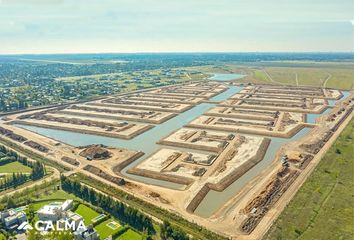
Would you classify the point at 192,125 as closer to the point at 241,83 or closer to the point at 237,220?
the point at 237,220

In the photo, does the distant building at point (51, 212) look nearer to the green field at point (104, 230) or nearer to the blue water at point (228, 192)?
the green field at point (104, 230)

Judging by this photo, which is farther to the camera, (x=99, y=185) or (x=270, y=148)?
(x=270, y=148)

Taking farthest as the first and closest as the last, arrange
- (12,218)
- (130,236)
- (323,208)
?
(323,208) < (12,218) < (130,236)

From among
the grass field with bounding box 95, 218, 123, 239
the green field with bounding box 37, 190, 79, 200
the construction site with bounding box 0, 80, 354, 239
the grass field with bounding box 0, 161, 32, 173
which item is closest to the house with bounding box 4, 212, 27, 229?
the green field with bounding box 37, 190, 79, 200

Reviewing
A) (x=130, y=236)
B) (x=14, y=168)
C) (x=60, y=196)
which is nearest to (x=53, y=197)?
(x=60, y=196)

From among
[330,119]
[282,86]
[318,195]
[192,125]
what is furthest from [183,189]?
Answer: [282,86]

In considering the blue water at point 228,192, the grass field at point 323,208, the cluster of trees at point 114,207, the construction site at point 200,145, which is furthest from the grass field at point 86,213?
the grass field at point 323,208

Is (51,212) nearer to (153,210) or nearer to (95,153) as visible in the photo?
(153,210)

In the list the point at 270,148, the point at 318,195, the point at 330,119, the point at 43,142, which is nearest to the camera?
the point at 318,195
